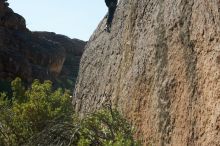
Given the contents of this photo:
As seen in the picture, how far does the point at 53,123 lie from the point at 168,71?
2594mm

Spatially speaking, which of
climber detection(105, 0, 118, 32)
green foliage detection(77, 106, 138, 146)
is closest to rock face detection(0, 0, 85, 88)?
climber detection(105, 0, 118, 32)

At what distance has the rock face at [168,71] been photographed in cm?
439

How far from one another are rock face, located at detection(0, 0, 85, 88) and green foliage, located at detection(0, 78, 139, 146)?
1967cm

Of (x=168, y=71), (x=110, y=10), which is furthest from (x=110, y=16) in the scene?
(x=168, y=71)

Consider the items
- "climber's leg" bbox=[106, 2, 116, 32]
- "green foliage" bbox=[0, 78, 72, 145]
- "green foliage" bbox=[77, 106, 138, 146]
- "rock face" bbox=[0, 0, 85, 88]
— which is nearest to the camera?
"green foliage" bbox=[77, 106, 138, 146]

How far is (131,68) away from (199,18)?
6.30 feet

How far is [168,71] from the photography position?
518 centimetres

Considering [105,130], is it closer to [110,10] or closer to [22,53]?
[110,10]

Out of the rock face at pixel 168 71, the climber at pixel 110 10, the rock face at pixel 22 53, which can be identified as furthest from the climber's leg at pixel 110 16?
the rock face at pixel 22 53

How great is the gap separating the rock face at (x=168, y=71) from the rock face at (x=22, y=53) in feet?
76.8

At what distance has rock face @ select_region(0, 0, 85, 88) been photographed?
30156 millimetres

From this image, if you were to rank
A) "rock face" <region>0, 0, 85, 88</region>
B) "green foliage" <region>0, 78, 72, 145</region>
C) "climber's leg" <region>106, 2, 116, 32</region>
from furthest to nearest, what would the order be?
"rock face" <region>0, 0, 85, 88</region> < "climber's leg" <region>106, 2, 116, 32</region> < "green foliage" <region>0, 78, 72, 145</region>

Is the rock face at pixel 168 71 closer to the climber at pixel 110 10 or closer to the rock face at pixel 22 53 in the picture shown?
the climber at pixel 110 10

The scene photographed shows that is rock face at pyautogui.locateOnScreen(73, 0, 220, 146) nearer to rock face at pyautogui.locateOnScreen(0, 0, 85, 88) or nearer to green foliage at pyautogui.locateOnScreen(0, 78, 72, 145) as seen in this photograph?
green foliage at pyautogui.locateOnScreen(0, 78, 72, 145)
